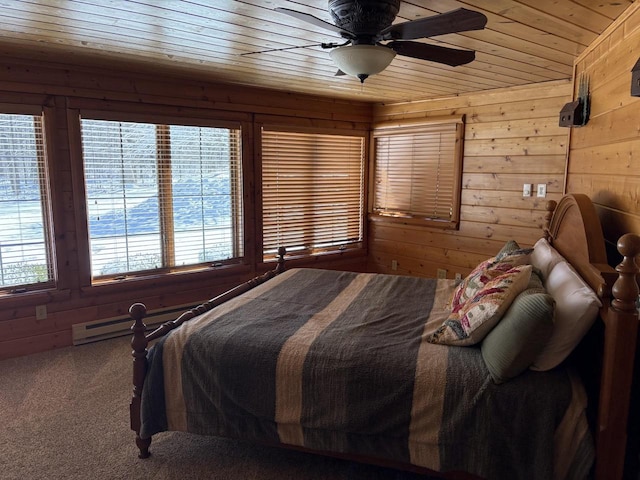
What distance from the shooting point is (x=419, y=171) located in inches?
189

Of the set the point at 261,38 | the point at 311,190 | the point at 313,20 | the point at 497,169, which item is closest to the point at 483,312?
the point at 313,20

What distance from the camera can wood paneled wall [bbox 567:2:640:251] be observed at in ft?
6.73

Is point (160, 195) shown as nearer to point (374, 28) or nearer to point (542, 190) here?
point (374, 28)

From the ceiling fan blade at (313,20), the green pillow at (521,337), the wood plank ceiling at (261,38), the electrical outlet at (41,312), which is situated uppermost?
the wood plank ceiling at (261,38)

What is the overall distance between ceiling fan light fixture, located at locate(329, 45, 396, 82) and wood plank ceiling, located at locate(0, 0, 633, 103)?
1.07 feet

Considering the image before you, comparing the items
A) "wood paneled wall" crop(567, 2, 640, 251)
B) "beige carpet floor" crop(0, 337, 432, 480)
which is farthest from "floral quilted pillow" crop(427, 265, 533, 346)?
"beige carpet floor" crop(0, 337, 432, 480)

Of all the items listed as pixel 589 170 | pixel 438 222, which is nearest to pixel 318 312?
pixel 589 170

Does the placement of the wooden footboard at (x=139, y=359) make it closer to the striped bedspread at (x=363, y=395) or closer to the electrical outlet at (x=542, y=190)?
the striped bedspread at (x=363, y=395)

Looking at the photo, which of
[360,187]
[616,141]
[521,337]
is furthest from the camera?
[360,187]

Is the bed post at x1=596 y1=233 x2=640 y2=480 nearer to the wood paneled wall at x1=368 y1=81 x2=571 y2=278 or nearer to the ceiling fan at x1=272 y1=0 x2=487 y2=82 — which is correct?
the ceiling fan at x1=272 y1=0 x2=487 y2=82

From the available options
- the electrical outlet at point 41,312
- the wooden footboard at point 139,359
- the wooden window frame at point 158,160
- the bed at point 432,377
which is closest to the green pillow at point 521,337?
the bed at point 432,377

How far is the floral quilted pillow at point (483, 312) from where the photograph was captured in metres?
1.94

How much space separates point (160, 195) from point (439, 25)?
2899 mm

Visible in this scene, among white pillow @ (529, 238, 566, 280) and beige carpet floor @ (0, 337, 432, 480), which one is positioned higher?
white pillow @ (529, 238, 566, 280)
